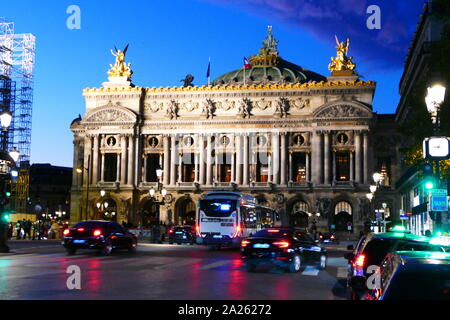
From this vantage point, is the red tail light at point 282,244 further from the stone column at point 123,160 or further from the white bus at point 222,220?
the stone column at point 123,160

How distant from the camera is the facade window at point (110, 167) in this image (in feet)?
292

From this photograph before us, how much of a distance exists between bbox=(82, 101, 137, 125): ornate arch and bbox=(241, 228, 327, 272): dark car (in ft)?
213

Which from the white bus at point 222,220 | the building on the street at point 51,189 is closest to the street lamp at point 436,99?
the white bus at point 222,220

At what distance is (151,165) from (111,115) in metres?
8.78

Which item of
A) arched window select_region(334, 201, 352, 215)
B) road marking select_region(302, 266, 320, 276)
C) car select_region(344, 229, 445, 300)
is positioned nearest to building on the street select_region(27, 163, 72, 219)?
arched window select_region(334, 201, 352, 215)

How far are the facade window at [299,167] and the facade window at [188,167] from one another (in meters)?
13.8

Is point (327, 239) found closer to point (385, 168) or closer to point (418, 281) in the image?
point (385, 168)

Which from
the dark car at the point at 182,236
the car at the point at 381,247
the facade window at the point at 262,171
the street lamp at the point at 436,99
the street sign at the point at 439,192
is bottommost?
the dark car at the point at 182,236

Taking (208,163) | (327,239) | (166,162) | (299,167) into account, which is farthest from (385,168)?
(166,162)

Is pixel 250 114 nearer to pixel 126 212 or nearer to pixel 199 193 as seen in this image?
pixel 199 193

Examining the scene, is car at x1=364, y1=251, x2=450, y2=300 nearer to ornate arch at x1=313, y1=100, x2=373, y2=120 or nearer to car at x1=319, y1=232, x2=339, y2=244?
car at x1=319, y1=232, x2=339, y2=244

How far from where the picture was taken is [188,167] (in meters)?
88.1
